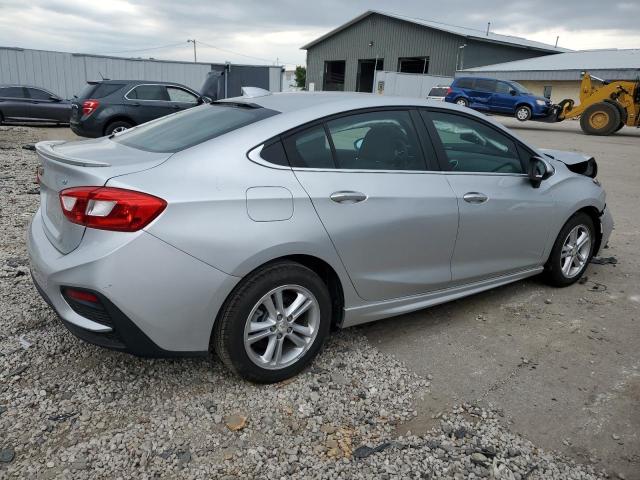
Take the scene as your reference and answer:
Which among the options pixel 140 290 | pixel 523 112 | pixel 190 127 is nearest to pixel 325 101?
pixel 190 127

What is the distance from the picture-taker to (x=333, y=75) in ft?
155

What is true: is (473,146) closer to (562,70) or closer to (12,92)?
(12,92)

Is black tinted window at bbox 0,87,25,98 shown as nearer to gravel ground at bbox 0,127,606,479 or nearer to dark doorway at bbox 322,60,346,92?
gravel ground at bbox 0,127,606,479

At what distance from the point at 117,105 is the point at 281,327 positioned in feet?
33.9

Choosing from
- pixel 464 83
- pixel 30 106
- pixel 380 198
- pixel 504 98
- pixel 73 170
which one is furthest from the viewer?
pixel 464 83

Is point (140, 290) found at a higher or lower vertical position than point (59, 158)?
lower

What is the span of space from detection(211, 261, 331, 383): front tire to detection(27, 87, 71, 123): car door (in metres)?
16.3

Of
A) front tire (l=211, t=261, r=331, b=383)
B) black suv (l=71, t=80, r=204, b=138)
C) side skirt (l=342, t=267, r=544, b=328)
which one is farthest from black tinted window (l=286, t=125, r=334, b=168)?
black suv (l=71, t=80, r=204, b=138)

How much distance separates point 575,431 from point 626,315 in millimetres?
1772

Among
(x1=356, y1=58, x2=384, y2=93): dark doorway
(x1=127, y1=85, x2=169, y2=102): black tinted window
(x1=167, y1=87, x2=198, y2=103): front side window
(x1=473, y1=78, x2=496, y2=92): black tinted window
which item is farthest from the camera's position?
(x1=356, y1=58, x2=384, y2=93): dark doorway

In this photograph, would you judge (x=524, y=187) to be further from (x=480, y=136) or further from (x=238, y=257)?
(x=238, y=257)

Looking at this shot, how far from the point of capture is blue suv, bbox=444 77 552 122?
2188 centimetres

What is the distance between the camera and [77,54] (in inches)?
942

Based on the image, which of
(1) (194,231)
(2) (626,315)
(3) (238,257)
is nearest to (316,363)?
(3) (238,257)
